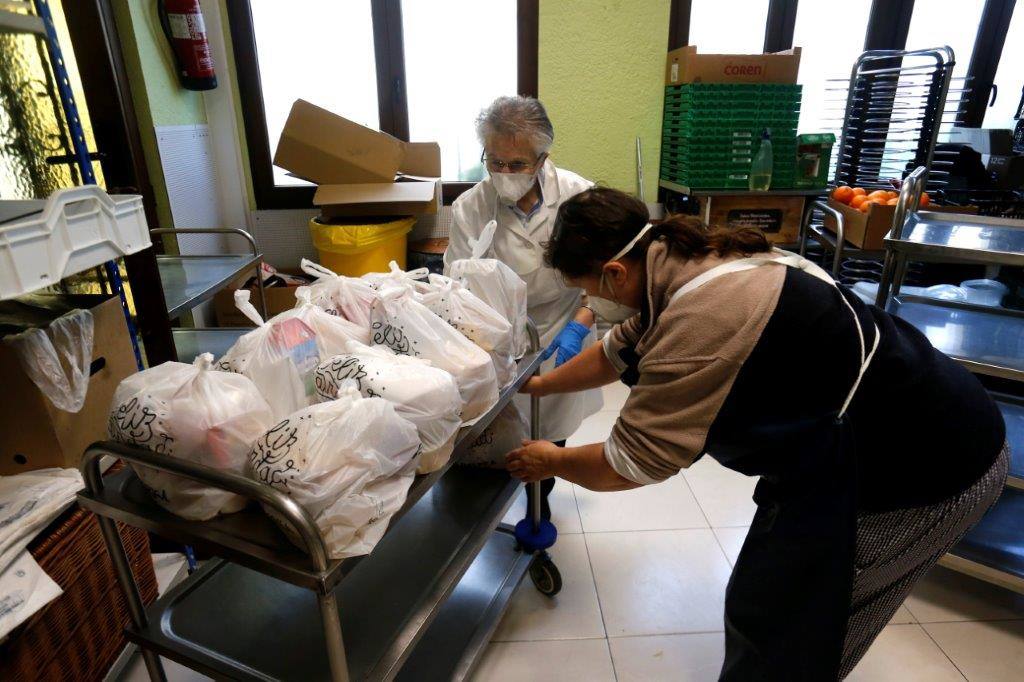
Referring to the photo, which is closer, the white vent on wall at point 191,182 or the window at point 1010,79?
the white vent on wall at point 191,182

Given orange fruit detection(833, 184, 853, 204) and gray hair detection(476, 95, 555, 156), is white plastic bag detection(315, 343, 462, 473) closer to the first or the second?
gray hair detection(476, 95, 555, 156)

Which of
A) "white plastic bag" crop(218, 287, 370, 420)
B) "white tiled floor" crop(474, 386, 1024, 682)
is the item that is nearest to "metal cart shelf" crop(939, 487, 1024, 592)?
"white tiled floor" crop(474, 386, 1024, 682)

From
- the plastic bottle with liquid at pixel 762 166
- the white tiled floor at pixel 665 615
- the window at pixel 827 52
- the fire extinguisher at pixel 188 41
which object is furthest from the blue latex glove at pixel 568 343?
the window at pixel 827 52

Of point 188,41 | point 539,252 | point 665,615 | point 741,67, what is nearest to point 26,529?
point 539,252

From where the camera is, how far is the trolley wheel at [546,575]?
5.71 ft

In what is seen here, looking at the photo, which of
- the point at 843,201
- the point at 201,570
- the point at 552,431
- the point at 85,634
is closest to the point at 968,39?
the point at 843,201

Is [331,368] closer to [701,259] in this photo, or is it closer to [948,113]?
[701,259]

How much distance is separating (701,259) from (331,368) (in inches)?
Result: 25.0

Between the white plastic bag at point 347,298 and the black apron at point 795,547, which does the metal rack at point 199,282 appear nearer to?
the white plastic bag at point 347,298

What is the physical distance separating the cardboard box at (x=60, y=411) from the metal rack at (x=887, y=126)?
100 inches

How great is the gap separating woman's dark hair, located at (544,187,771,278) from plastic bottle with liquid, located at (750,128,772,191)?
81.8 inches

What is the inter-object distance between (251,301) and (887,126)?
3266 mm

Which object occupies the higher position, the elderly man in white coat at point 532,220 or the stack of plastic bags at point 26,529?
Answer: the elderly man in white coat at point 532,220

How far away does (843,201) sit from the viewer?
256cm
